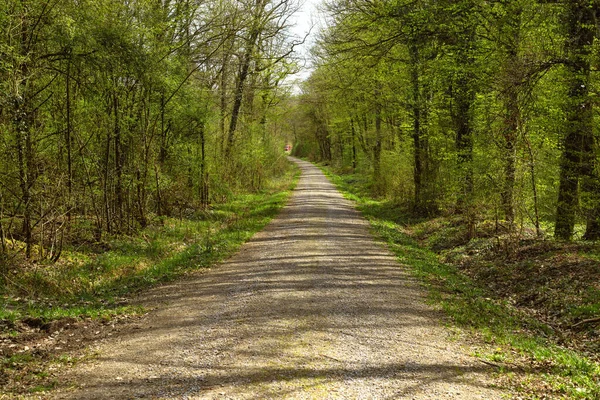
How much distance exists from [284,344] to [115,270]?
519 cm

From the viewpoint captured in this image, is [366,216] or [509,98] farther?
[366,216]

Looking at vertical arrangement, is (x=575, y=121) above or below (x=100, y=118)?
below

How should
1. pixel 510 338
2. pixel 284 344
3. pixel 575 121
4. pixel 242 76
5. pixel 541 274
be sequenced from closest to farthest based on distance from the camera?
1. pixel 284 344
2. pixel 510 338
3. pixel 541 274
4. pixel 575 121
5. pixel 242 76

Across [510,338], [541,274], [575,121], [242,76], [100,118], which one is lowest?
[510,338]

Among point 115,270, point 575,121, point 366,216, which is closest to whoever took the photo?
point 115,270

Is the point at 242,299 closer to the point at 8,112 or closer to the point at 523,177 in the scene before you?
the point at 8,112

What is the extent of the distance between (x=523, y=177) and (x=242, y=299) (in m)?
7.29

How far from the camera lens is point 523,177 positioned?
10461 mm

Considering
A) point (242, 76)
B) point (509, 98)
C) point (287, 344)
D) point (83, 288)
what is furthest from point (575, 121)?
point (242, 76)

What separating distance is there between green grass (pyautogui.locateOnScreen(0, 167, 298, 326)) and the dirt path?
776mm

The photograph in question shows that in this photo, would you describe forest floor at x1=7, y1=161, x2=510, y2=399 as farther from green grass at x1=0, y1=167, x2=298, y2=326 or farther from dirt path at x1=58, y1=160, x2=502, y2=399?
green grass at x1=0, y1=167, x2=298, y2=326

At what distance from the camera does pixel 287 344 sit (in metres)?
5.57

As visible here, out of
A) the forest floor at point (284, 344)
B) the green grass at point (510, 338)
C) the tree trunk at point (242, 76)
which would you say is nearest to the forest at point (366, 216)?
the green grass at point (510, 338)

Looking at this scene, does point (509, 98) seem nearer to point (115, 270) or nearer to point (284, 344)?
point (284, 344)
